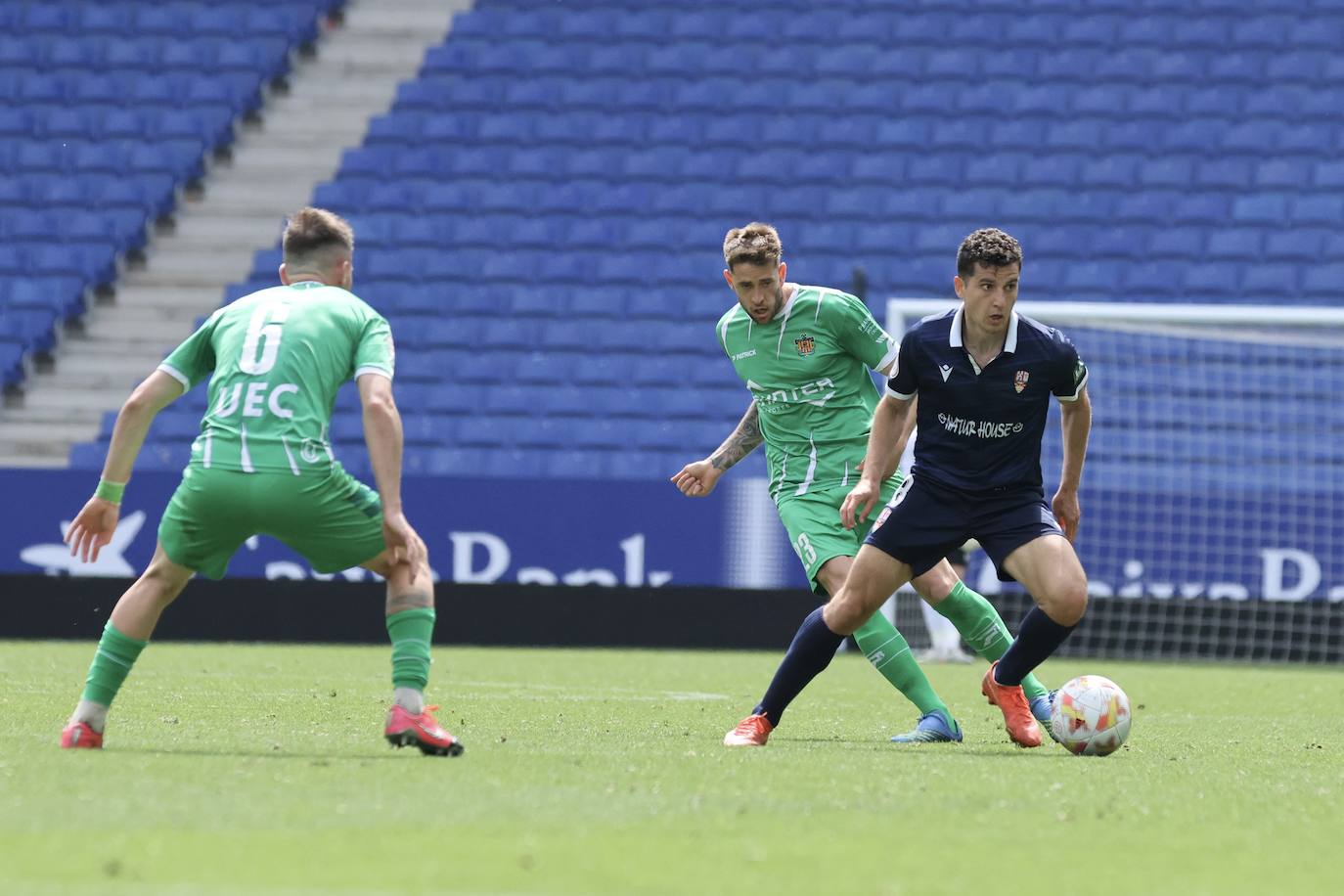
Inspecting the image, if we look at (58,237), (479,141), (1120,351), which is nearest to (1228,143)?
(1120,351)

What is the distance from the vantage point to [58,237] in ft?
55.4

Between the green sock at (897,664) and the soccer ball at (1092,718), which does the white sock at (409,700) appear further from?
the soccer ball at (1092,718)

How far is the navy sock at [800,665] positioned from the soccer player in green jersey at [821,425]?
0.33 metres

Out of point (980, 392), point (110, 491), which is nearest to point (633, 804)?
point (110, 491)

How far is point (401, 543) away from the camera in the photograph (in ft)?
17.6

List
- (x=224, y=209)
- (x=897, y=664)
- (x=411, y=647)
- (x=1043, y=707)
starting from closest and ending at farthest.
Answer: (x=411, y=647) < (x=1043, y=707) < (x=897, y=664) < (x=224, y=209)

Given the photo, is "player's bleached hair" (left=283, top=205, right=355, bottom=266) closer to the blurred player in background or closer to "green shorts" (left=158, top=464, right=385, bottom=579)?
"green shorts" (left=158, top=464, right=385, bottom=579)

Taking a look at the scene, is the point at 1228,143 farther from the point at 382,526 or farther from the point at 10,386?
the point at 382,526

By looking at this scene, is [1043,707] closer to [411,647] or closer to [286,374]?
[411,647]

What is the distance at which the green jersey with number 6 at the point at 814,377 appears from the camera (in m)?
7.12

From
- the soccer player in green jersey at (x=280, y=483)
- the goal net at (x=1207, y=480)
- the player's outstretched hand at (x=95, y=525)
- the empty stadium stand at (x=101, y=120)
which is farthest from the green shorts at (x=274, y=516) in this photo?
the empty stadium stand at (x=101, y=120)

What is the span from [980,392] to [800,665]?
1097mm

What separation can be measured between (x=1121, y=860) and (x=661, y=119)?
1442 cm

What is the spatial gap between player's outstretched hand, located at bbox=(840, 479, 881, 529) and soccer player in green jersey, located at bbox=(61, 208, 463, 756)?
1.41 m
